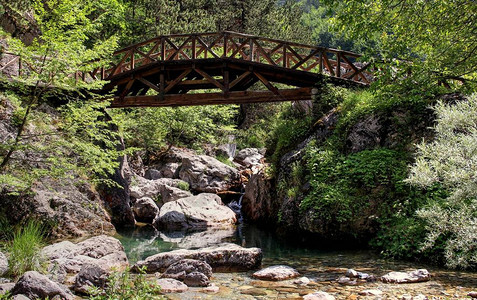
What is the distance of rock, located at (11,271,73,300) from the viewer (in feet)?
15.8

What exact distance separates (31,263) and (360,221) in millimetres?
7171

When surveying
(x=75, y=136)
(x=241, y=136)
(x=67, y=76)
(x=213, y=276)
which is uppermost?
(x=241, y=136)

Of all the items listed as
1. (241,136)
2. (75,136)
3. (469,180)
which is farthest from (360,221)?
(241,136)

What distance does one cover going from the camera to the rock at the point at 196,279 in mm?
6613

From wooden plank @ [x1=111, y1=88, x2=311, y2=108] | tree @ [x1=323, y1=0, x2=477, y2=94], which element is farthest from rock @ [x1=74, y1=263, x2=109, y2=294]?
wooden plank @ [x1=111, y1=88, x2=311, y2=108]

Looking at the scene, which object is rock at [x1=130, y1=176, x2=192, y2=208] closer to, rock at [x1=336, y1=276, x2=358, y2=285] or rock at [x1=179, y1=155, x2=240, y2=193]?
rock at [x1=179, y1=155, x2=240, y2=193]

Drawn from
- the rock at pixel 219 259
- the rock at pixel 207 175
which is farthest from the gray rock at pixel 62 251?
the rock at pixel 207 175

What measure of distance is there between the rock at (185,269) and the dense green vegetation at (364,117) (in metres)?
2.23

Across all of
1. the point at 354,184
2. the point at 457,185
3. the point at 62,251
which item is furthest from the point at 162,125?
the point at 457,185

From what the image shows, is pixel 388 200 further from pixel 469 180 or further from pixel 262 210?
pixel 262 210

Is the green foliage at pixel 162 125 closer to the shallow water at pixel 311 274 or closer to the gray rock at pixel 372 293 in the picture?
the shallow water at pixel 311 274

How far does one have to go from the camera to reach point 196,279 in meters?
6.68

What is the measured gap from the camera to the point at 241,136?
2898 cm

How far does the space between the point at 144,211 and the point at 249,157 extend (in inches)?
413
